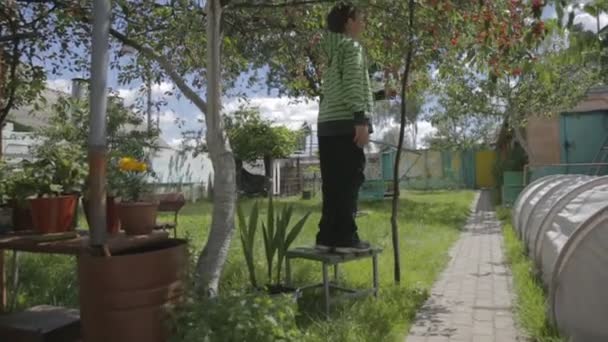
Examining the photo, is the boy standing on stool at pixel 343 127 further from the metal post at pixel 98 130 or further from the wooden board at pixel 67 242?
the metal post at pixel 98 130

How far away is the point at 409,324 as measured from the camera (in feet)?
11.9

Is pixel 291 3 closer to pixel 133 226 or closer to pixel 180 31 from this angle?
pixel 180 31

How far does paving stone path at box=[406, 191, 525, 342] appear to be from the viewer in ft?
11.3

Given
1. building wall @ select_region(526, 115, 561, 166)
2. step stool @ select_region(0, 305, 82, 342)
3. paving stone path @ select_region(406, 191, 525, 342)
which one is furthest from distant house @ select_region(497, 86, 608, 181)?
step stool @ select_region(0, 305, 82, 342)

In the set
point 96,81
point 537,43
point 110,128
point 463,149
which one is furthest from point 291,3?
point 463,149

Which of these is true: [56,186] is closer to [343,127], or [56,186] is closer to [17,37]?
[343,127]

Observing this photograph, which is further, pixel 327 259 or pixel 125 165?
pixel 327 259

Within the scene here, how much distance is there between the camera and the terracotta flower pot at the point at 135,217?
2.47 meters

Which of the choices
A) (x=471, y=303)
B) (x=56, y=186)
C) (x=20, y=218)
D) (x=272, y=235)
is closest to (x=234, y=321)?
(x=56, y=186)

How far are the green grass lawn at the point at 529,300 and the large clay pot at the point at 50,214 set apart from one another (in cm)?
277

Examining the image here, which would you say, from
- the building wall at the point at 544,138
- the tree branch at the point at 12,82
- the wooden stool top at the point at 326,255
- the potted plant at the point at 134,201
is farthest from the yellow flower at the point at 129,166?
the building wall at the point at 544,138

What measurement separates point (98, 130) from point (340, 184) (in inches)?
74.3

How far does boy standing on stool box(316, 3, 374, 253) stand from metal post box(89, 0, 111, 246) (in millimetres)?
1698

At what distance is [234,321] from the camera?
240 cm
